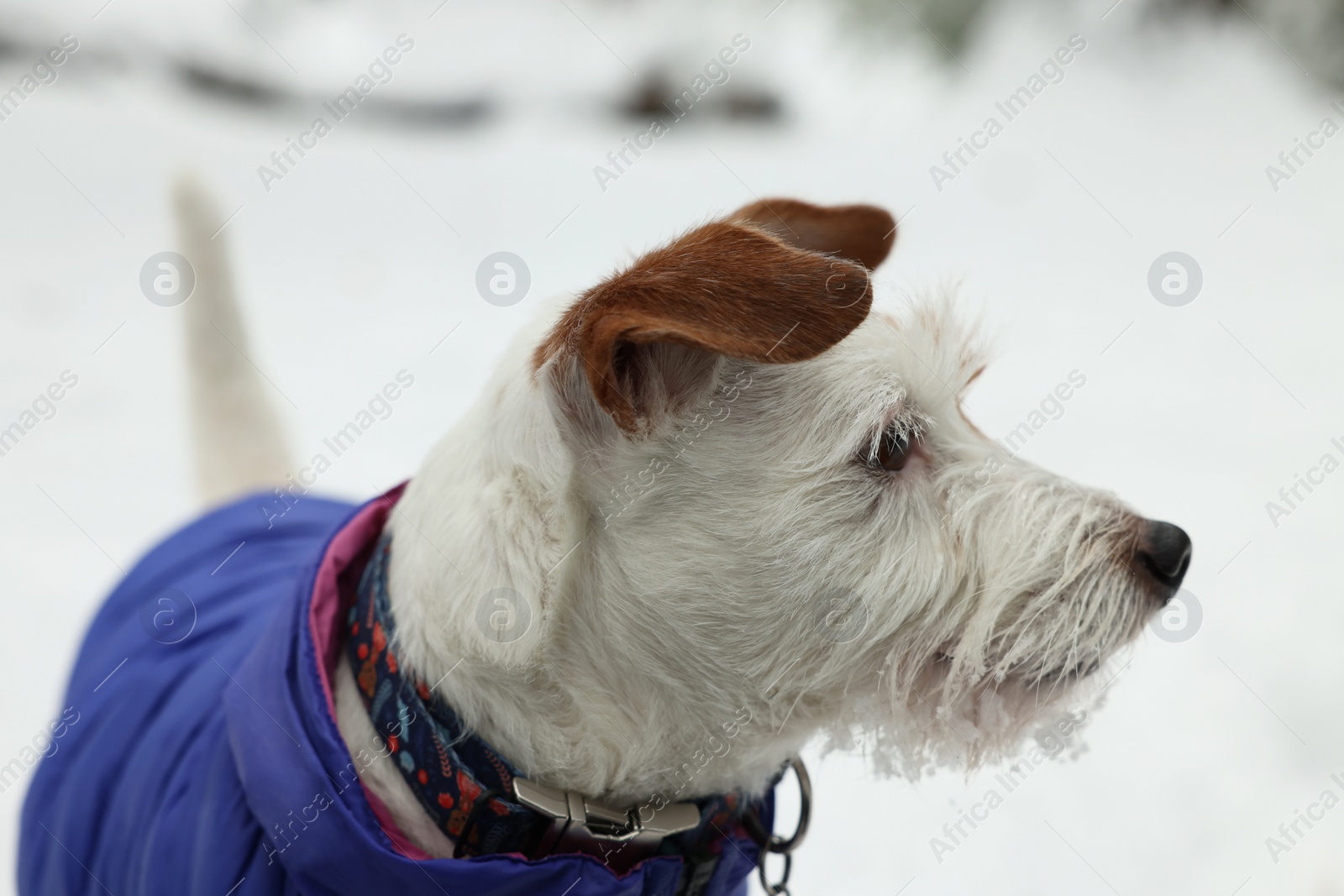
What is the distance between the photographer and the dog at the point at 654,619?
129 cm

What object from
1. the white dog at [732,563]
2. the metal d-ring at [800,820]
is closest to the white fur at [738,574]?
the white dog at [732,563]

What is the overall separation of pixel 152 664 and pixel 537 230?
13.2 ft

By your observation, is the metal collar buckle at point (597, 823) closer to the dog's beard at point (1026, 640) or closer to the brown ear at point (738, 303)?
the dog's beard at point (1026, 640)

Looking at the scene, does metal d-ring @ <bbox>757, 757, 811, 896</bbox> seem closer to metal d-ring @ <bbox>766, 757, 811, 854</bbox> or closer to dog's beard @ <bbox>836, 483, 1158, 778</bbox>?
metal d-ring @ <bbox>766, 757, 811, 854</bbox>

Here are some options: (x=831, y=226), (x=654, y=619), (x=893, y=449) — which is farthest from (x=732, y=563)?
(x=831, y=226)

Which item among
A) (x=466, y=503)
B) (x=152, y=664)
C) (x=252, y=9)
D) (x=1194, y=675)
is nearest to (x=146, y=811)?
(x=152, y=664)

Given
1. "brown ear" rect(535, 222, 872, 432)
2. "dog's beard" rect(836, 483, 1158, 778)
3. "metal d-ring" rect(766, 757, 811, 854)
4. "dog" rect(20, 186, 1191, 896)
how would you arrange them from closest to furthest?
"brown ear" rect(535, 222, 872, 432) < "dog" rect(20, 186, 1191, 896) < "dog's beard" rect(836, 483, 1158, 778) < "metal d-ring" rect(766, 757, 811, 854)

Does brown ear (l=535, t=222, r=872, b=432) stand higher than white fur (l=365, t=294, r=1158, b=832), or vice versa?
brown ear (l=535, t=222, r=872, b=432)

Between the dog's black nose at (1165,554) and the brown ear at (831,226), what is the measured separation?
0.64 metres

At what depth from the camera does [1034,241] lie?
18.1 ft

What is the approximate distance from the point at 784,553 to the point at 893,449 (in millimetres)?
248

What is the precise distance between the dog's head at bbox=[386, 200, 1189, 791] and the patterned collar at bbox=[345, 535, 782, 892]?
2.1 inches

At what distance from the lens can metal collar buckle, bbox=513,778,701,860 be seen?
4.26ft

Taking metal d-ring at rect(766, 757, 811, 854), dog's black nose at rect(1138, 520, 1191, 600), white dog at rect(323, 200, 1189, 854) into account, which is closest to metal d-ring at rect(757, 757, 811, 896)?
metal d-ring at rect(766, 757, 811, 854)
